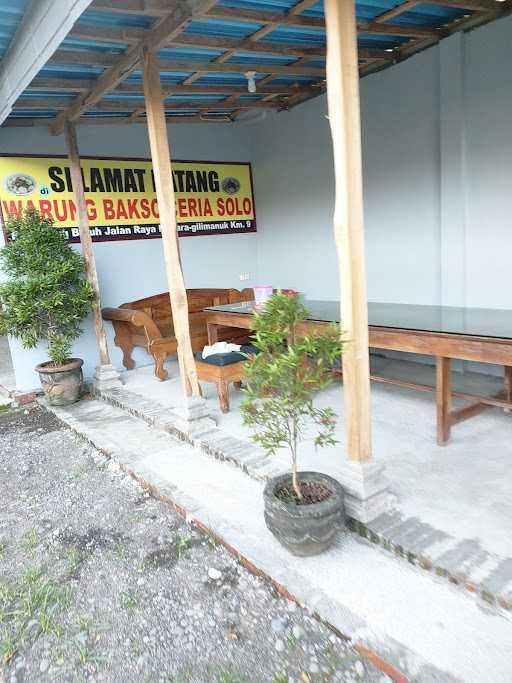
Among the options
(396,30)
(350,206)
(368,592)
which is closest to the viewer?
(368,592)

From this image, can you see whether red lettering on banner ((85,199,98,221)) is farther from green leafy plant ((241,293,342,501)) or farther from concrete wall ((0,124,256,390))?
green leafy plant ((241,293,342,501))

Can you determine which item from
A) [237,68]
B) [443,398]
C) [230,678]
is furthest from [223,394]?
[237,68]

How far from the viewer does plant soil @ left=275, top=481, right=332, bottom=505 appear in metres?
2.28

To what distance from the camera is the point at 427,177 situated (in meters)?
4.48

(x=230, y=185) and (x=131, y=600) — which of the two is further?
(x=230, y=185)

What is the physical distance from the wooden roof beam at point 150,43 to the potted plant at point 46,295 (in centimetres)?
123

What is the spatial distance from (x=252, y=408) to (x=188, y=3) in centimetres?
227

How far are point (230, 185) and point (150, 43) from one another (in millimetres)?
3347

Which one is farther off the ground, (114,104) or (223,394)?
(114,104)

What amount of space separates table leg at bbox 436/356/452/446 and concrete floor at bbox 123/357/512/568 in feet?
0.28

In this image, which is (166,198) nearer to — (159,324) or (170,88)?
(170,88)

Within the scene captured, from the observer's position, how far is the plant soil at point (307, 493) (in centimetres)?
228

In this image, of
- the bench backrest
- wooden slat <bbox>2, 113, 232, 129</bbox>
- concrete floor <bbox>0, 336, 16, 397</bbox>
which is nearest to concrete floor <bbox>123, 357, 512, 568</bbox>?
the bench backrest

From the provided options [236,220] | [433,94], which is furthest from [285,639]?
[236,220]
